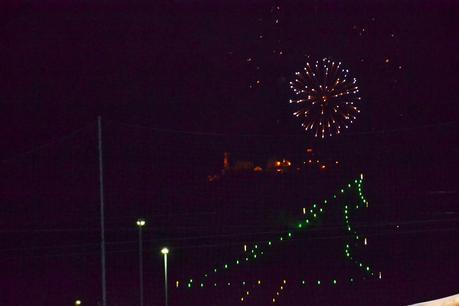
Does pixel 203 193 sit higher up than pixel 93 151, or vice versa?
pixel 93 151

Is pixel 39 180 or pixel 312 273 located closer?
pixel 39 180

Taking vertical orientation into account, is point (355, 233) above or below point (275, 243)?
above

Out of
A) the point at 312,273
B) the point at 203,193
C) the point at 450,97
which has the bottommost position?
the point at 312,273

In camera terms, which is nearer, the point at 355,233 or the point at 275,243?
the point at 355,233

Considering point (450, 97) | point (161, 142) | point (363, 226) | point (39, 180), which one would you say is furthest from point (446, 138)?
point (39, 180)

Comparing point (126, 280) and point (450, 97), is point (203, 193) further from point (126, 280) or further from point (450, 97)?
point (450, 97)

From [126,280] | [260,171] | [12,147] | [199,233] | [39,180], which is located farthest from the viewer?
[199,233]

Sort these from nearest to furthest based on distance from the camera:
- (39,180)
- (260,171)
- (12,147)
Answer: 1. (12,147)
2. (39,180)
3. (260,171)

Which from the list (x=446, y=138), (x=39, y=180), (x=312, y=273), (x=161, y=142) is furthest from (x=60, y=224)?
(x=446, y=138)
